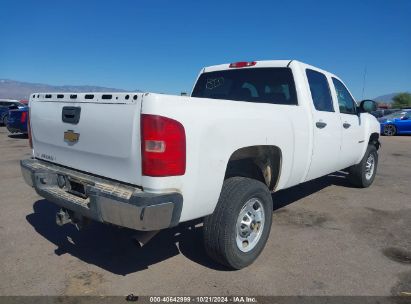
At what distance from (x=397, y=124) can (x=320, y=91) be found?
57.0 feet

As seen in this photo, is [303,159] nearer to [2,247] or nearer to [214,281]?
[214,281]

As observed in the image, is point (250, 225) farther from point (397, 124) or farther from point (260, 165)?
point (397, 124)

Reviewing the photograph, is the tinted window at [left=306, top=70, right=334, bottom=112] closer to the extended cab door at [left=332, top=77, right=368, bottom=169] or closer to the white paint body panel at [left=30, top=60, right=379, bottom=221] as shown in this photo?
the extended cab door at [left=332, top=77, right=368, bottom=169]

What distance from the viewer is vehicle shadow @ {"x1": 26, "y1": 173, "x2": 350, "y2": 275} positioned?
357cm

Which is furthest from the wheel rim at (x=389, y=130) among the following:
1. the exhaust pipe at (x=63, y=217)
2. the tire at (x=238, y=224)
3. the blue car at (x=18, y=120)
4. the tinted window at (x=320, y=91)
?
the exhaust pipe at (x=63, y=217)

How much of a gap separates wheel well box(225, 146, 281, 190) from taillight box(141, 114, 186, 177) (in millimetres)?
1057

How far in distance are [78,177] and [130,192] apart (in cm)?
73

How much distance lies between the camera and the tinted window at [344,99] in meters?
5.40

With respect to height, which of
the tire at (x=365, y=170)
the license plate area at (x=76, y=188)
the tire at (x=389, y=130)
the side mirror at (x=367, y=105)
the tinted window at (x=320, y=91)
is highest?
the tinted window at (x=320, y=91)

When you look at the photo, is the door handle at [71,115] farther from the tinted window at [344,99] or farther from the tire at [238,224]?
the tinted window at [344,99]

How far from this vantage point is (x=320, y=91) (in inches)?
191

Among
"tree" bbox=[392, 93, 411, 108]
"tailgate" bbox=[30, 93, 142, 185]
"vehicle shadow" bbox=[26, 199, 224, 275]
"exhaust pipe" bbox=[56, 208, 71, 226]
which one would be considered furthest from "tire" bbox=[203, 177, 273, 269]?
"tree" bbox=[392, 93, 411, 108]

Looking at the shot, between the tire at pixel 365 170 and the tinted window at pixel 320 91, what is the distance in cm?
203

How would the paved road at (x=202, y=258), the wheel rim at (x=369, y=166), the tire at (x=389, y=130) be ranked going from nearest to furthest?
the paved road at (x=202, y=258) < the wheel rim at (x=369, y=166) < the tire at (x=389, y=130)
